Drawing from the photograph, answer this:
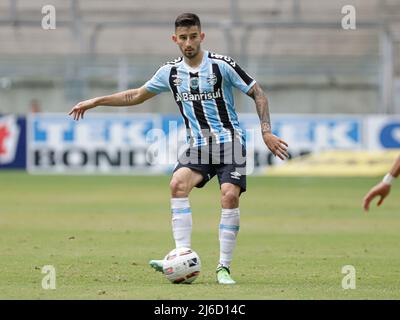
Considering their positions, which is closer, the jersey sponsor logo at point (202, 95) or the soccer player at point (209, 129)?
the soccer player at point (209, 129)

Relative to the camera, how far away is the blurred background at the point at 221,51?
105ft

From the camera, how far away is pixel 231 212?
9852mm

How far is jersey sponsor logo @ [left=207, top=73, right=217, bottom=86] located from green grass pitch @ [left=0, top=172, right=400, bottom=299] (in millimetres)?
1864

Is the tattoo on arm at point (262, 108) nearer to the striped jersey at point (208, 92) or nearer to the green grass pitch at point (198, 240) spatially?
the striped jersey at point (208, 92)

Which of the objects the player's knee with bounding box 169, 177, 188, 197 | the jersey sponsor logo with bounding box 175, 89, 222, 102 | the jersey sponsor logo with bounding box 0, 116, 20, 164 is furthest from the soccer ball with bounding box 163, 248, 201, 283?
the jersey sponsor logo with bounding box 0, 116, 20, 164

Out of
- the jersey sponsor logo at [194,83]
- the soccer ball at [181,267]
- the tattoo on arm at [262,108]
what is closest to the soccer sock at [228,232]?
the soccer ball at [181,267]

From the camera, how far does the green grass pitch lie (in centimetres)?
924

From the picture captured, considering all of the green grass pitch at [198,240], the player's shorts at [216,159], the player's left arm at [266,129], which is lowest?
the green grass pitch at [198,240]

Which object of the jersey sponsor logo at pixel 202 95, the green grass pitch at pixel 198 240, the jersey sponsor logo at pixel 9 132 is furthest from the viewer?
the jersey sponsor logo at pixel 9 132

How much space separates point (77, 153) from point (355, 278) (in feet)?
61.4

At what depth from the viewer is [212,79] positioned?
995 cm

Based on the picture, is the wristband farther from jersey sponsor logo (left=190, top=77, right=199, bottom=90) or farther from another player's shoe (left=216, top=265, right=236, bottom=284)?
jersey sponsor logo (left=190, top=77, right=199, bottom=90)

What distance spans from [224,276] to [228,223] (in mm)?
512

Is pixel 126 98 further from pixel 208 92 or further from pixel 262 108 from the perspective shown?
pixel 262 108
